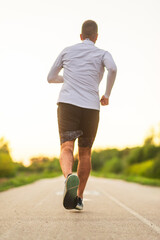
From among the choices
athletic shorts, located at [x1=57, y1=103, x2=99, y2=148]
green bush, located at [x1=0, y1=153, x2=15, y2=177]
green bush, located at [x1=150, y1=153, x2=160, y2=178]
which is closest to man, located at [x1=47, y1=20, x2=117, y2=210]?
athletic shorts, located at [x1=57, y1=103, x2=99, y2=148]

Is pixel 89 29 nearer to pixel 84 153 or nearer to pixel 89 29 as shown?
pixel 89 29

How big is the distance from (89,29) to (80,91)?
2.93ft

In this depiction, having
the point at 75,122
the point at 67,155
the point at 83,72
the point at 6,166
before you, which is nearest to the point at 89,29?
the point at 83,72

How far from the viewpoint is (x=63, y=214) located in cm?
438

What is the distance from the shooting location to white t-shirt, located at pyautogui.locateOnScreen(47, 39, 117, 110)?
3.90m

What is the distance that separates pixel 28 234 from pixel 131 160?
39.8 m

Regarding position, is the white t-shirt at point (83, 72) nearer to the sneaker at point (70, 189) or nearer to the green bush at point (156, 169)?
the sneaker at point (70, 189)

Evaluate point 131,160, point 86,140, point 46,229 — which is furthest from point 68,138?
point 131,160

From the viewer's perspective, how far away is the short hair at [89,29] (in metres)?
4.19

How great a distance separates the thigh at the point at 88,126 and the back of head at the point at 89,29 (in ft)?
3.31

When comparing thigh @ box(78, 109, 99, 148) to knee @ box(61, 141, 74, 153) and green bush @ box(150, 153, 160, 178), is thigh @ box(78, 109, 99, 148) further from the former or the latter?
green bush @ box(150, 153, 160, 178)

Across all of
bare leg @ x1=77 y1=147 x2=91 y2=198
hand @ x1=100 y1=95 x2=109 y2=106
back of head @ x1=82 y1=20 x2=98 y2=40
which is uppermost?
back of head @ x1=82 y1=20 x2=98 y2=40

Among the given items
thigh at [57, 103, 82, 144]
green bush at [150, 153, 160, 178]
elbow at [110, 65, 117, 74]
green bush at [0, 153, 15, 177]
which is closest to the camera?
thigh at [57, 103, 82, 144]

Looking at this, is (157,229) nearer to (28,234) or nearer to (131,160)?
(28,234)
